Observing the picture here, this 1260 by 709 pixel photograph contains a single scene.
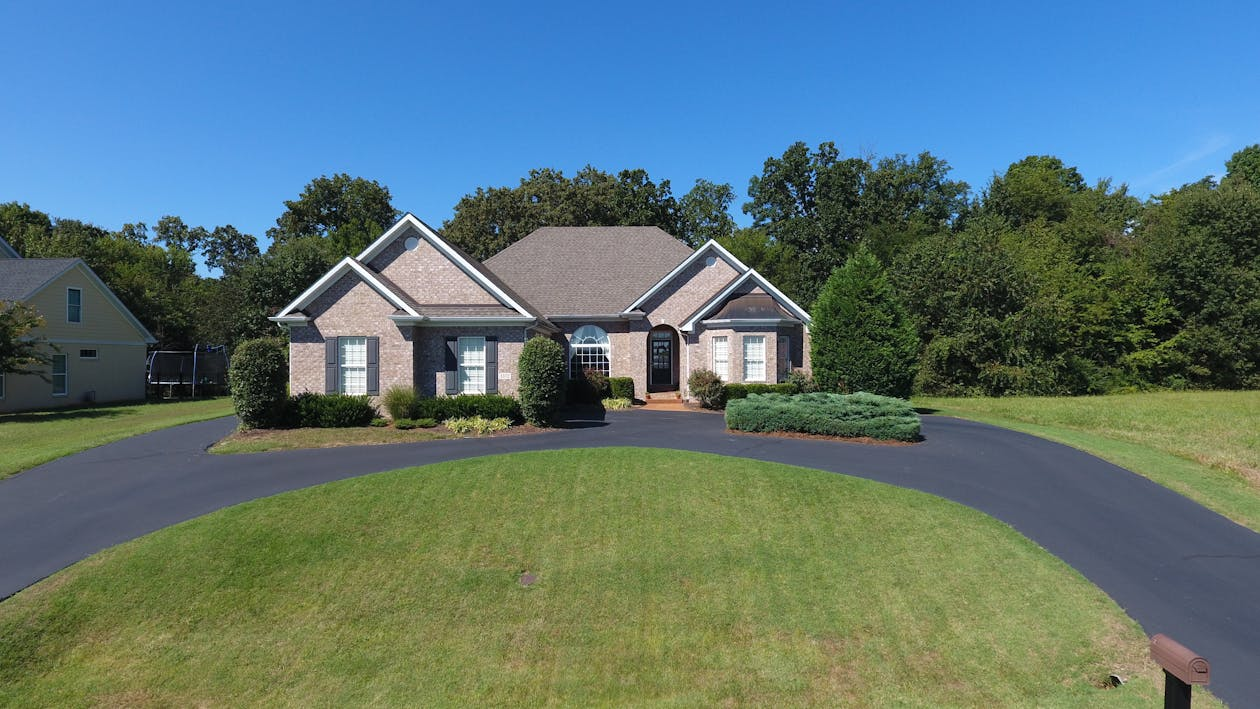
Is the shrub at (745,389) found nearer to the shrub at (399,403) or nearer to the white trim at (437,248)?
the white trim at (437,248)

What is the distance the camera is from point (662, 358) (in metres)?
30.4

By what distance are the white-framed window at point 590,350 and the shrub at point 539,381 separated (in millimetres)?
8670

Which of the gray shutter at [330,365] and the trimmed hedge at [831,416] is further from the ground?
the gray shutter at [330,365]

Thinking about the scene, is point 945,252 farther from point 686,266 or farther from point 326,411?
point 326,411

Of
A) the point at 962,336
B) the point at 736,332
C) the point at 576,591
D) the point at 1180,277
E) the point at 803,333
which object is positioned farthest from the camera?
the point at 1180,277

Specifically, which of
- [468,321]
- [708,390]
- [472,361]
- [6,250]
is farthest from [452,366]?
[6,250]

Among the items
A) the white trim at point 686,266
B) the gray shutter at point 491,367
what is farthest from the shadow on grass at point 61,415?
the white trim at point 686,266

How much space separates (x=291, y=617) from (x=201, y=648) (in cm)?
97

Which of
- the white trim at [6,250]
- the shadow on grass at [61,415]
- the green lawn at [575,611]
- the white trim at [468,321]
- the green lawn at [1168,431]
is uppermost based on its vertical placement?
the white trim at [6,250]

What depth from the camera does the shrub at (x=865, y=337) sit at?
2223 centimetres

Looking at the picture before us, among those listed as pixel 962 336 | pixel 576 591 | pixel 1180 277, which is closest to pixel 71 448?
pixel 576 591

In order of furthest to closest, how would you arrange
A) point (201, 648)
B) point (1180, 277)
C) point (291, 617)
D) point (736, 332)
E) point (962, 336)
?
point (1180, 277)
point (962, 336)
point (736, 332)
point (291, 617)
point (201, 648)

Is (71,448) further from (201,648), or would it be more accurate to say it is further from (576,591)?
(576,591)

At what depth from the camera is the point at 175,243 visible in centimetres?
8606
